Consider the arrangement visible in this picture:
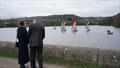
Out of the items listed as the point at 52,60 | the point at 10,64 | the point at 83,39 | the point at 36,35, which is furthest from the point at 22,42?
the point at 83,39

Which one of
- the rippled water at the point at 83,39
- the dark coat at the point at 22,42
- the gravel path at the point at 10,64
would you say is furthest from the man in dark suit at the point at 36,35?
the rippled water at the point at 83,39

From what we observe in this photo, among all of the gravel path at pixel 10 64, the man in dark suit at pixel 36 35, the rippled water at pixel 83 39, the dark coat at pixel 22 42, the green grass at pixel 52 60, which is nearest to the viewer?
the man in dark suit at pixel 36 35

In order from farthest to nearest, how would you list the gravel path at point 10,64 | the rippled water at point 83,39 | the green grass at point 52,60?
the rippled water at point 83,39
the gravel path at point 10,64
the green grass at point 52,60

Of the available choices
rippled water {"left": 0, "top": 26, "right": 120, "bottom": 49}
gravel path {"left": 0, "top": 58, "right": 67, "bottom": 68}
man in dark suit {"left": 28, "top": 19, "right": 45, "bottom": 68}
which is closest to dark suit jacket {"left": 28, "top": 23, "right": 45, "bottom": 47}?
man in dark suit {"left": 28, "top": 19, "right": 45, "bottom": 68}

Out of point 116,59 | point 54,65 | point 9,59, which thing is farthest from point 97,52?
point 9,59

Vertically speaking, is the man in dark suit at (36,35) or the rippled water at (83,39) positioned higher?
the man in dark suit at (36,35)

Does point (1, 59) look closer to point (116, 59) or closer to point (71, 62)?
point (71, 62)

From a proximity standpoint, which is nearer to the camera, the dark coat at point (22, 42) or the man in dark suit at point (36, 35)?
the man in dark suit at point (36, 35)

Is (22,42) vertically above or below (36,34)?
below

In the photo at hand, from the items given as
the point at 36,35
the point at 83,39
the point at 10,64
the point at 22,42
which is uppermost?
the point at 36,35

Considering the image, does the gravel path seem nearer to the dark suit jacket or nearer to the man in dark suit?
the man in dark suit

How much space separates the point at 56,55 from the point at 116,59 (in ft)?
8.77

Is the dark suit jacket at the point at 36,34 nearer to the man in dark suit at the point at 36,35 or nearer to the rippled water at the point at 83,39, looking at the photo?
the man in dark suit at the point at 36,35

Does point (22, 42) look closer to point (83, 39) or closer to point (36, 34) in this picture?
point (36, 34)
